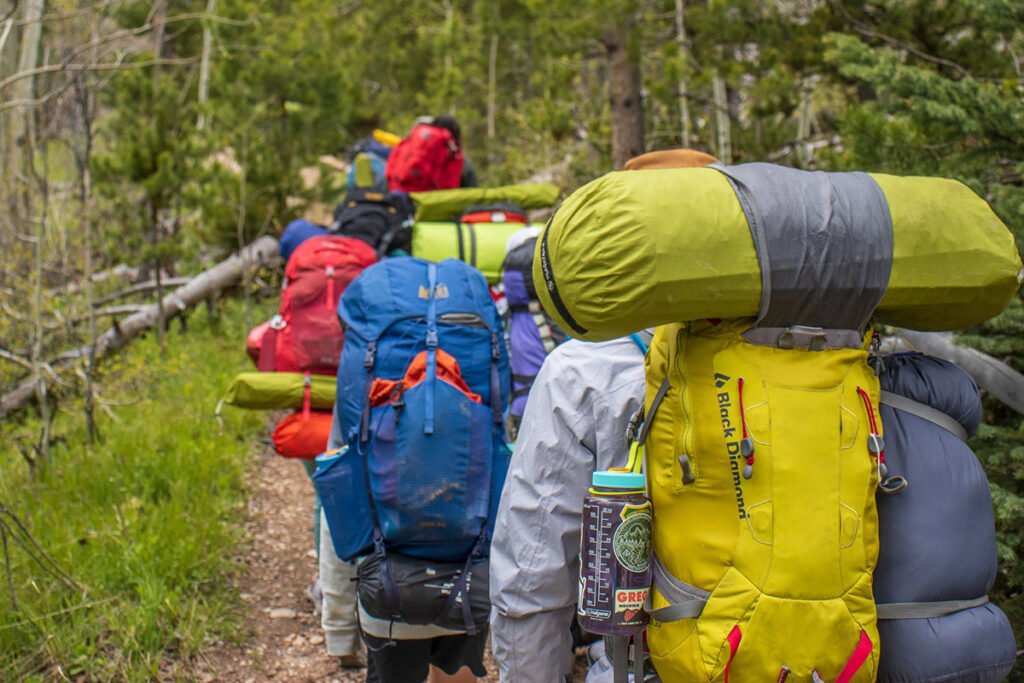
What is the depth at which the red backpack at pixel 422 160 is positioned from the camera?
5555 millimetres

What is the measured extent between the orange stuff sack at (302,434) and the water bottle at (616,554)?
7.44 ft

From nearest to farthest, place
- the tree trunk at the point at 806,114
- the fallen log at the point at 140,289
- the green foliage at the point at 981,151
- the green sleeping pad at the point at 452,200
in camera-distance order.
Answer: the green foliage at the point at 981,151
the green sleeping pad at the point at 452,200
the tree trunk at the point at 806,114
the fallen log at the point at 140,289

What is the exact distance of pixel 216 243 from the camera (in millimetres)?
9688

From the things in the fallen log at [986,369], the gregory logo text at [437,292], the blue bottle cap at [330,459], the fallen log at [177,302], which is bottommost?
the fallen log at [177,302]

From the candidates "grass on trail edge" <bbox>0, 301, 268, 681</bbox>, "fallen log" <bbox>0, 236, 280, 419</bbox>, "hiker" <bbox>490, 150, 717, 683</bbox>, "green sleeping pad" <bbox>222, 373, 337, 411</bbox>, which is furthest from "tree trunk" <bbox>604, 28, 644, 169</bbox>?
"hiker" <bbox>490, 150, 717, 683</bbox>

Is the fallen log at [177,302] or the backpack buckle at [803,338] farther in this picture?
the fallen log at [177,302]

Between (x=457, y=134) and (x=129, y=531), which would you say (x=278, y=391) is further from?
(x=457, y=134)

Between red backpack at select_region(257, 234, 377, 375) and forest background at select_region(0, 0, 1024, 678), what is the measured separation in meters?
1.31

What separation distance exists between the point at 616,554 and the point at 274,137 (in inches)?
379

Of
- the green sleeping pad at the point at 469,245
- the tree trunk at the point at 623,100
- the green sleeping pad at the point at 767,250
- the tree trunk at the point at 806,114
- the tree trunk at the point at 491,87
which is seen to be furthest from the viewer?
the tree trunk at the point at 491,87

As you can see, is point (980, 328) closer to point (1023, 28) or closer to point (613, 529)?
point (1023, 28)

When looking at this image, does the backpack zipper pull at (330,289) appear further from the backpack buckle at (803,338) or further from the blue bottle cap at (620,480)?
the backpack buckle at (803,338)

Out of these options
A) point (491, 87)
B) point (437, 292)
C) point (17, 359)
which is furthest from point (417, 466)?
point (491, 87)

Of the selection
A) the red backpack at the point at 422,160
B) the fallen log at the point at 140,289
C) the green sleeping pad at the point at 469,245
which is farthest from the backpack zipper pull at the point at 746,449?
the fallen log at the point at 140,289
